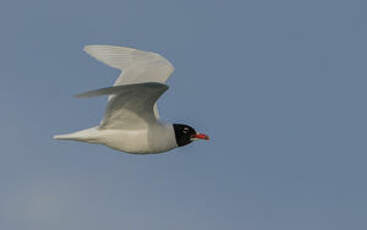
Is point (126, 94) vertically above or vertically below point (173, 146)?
above

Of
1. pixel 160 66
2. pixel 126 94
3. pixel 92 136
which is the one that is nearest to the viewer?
pixel 126 94

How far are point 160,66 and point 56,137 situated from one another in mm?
3072

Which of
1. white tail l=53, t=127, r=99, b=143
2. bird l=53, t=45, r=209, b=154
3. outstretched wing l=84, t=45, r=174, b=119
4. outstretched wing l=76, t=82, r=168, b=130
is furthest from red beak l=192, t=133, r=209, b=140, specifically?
white tail l=53, t=127, r=99, b=143

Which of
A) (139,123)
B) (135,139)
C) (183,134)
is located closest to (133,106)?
(139,123)

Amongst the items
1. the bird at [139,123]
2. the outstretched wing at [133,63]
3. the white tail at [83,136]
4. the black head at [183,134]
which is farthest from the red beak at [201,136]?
the white tail at [83,136]

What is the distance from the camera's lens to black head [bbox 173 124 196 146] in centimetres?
1900

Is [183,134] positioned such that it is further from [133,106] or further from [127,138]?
[133,106]

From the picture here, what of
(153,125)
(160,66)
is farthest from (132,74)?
(153,125)

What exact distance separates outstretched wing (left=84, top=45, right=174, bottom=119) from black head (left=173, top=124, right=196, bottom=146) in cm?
87

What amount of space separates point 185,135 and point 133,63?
2381mm

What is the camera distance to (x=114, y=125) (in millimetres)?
18344

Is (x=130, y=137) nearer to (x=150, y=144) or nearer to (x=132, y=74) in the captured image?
(x=150, y=144)

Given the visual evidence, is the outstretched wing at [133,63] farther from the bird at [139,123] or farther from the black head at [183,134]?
the black head at [183,134]

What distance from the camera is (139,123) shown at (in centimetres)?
1842
